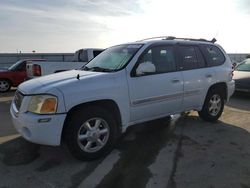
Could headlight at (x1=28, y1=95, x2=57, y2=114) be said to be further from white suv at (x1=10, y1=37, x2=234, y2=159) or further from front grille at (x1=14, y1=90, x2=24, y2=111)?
front grille at (x1=14, y1=90, x2=24, y2=111)

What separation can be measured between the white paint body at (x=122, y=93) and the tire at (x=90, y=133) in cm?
16

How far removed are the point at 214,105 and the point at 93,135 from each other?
3377mm

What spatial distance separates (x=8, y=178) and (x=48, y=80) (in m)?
1.56

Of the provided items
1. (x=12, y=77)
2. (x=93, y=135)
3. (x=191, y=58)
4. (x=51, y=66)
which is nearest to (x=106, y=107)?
(x=93, y=135)

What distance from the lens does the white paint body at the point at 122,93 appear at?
4.29 metres

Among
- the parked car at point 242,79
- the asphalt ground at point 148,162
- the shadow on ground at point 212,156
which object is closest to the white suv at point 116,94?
the asphalt ground at point 148,162

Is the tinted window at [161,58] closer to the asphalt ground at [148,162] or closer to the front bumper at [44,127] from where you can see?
the asphalt ground at [148,162]

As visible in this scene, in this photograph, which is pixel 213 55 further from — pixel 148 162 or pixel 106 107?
pixel 148 162

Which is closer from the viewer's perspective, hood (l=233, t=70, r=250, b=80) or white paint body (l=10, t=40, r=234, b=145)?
white paint body (l=10, t=40, r=234, b=145)

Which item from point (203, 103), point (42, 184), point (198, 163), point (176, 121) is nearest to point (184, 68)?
point (203, 103)

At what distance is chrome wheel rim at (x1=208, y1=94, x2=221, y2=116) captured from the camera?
22.4 ft

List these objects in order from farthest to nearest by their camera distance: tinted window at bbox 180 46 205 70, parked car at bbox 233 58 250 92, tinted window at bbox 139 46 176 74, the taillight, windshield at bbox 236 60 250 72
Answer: windshield at bbox 236 60 250 72 < parked car at bbox 233 58 250 92 < the taillight < tinted window at bbox 180 46 205 70 < tinted window at bbox 139 46 176 74

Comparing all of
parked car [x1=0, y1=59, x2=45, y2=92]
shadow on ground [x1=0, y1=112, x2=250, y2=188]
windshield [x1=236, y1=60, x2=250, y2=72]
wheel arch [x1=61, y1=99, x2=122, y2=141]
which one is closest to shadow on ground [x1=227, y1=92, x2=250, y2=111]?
windshield [x1=236, y1=60, x2=250, y2=72]

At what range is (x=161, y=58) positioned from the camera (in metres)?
5.69
